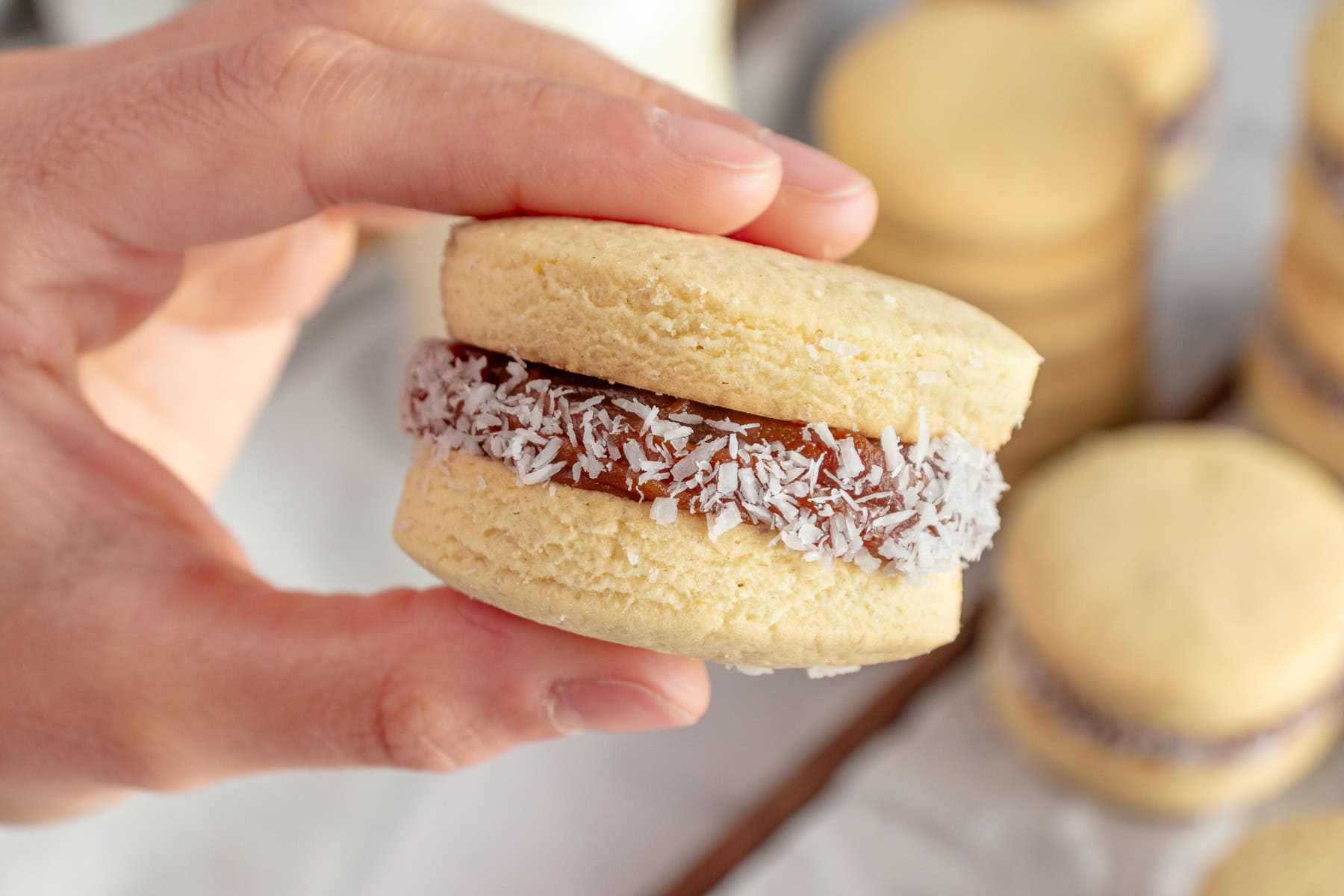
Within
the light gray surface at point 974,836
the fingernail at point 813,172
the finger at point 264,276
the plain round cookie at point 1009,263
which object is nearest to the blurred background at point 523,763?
the light gray surface at point 974,836

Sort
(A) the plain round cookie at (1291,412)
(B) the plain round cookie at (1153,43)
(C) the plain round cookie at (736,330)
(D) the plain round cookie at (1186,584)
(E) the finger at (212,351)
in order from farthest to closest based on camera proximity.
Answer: (B) the plain round cookie at (1153,43) → (A) the plain round cookie at (1291,412) → (D) the plain round cookie at (1186,584) → (E) the finger at (212,351) → (C) the plain round cookie at (736,330)

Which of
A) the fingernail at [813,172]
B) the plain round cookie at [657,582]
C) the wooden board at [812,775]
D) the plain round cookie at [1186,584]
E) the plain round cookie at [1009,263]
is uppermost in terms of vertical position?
the fingernail at [813,172]

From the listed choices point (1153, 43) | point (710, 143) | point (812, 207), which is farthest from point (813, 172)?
point (1153, 43)

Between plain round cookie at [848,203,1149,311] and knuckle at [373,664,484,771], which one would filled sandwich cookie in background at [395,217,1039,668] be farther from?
plain round cookie at [848,203,1149,311]

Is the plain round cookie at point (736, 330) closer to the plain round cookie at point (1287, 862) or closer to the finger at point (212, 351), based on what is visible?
the finger at point (212, 351)

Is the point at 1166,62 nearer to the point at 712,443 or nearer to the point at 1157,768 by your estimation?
the point at 1157,768

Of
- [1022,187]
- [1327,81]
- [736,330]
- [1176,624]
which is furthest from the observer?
[1022,187]
